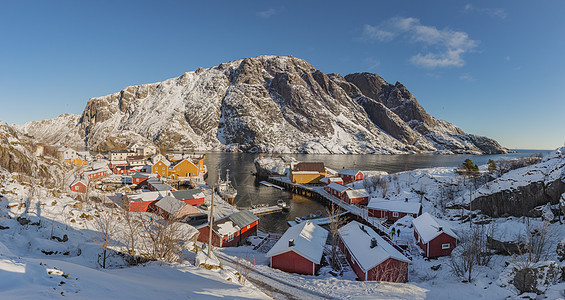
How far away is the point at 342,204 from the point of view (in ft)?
155

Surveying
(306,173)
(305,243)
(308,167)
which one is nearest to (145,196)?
(305,243)

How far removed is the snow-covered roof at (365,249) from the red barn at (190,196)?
2531cm

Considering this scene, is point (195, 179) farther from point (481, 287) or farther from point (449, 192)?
point (481, 287)

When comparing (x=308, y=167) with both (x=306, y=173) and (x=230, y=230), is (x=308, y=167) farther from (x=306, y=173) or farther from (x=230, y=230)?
(x=230, y=230)

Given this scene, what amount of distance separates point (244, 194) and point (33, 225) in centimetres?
4336

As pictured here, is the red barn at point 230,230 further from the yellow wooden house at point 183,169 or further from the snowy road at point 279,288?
the yellow wooden house at point 183,169

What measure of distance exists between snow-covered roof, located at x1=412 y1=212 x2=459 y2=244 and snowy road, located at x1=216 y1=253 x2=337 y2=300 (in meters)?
15.6

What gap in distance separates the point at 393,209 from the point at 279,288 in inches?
1076

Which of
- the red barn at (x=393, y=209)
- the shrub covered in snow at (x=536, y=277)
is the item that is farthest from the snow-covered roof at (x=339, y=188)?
the shrub covered in snow at (x=536, y=277)

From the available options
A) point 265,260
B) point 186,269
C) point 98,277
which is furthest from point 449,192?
point 98,277

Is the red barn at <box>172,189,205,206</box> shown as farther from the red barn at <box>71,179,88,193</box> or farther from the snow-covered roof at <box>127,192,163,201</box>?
the red barn at <box>71,179,88,193</box>

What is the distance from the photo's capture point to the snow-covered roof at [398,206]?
37000 millimetres

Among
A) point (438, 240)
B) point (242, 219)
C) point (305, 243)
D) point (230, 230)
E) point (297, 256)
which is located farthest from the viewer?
point (242, 219)

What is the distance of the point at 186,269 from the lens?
1228 centimetres
